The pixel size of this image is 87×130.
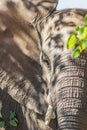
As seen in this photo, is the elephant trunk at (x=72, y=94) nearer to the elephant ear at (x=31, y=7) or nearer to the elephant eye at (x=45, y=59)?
the elephant eye at (x=45, y=59)

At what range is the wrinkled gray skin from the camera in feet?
16.4

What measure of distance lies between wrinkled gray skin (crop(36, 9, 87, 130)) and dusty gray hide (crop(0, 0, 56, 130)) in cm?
18

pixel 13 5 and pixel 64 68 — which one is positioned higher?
pixel 13 5

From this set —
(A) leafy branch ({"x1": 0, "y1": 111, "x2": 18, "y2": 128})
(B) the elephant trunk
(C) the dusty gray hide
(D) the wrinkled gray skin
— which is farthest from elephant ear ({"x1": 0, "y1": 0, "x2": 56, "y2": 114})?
(B) the elephant trunk

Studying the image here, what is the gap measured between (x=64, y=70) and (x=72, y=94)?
0.29 m

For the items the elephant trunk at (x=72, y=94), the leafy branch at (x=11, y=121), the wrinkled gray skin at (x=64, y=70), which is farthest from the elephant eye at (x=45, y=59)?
the leafy branch at (x=11, y=121)

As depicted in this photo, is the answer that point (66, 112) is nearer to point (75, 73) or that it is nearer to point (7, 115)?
point (75, 73)

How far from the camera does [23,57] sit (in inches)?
252

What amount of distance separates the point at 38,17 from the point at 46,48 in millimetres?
590

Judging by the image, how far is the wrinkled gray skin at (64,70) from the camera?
4992 millimetres

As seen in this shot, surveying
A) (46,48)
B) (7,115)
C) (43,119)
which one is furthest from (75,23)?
(7,115)

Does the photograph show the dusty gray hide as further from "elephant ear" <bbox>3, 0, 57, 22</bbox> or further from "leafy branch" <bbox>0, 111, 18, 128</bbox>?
"leafy branch" <bbox>0, 111, 18, 128</bbox>

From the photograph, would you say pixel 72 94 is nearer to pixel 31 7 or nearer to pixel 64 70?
pixel 64 70

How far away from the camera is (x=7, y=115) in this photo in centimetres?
720
